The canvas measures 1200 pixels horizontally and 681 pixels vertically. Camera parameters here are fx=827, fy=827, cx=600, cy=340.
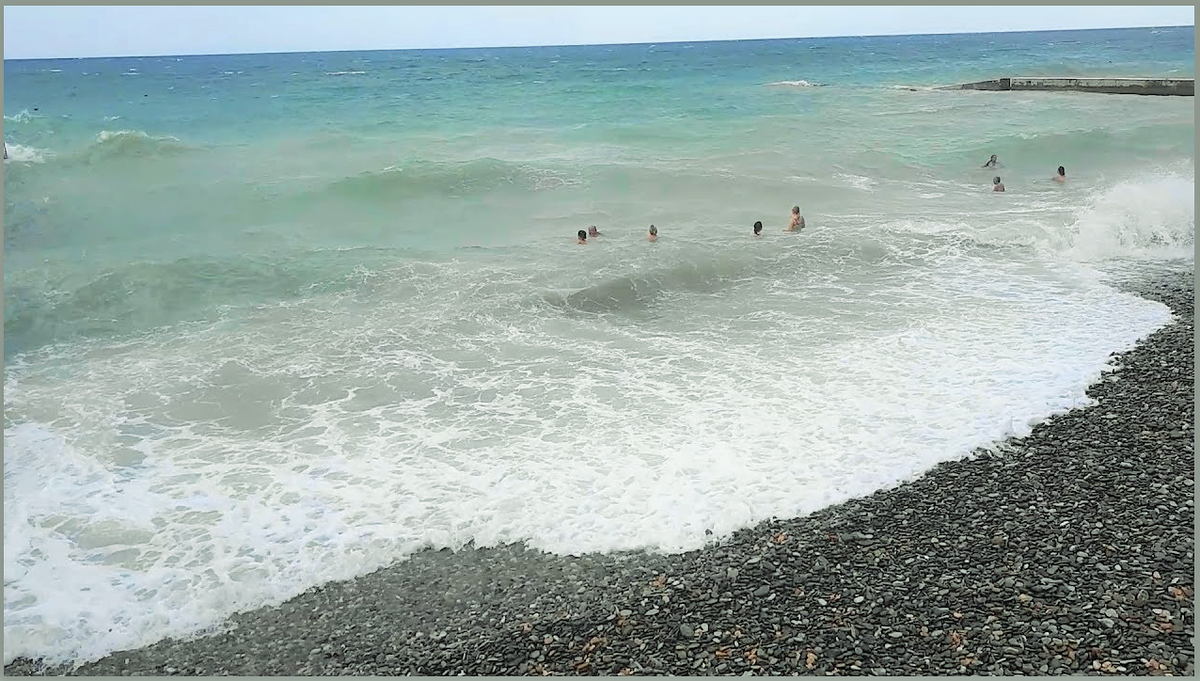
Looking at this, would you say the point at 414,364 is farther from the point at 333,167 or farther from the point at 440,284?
the point at 333,167

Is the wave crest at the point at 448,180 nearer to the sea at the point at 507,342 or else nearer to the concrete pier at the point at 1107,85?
the sea at the point at 507,342

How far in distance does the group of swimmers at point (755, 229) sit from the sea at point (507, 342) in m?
0.33

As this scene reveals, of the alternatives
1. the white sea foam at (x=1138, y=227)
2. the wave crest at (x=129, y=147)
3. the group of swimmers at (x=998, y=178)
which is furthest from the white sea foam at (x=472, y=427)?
the wave crest at (x=129, y=147)

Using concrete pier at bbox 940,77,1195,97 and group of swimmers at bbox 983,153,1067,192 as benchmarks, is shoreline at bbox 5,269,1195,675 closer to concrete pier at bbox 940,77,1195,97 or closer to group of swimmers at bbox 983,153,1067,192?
group of swimmers at bbox 983,153,1067,192

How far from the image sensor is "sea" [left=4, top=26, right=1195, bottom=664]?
22.7 ft

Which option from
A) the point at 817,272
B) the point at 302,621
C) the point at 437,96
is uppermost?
the point at 437,96

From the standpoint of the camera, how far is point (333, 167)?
25.8 m

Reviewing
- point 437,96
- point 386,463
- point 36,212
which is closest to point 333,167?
point 36,212

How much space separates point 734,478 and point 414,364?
4860 mm

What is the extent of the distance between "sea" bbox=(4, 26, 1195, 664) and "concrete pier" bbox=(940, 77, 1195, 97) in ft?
41.3

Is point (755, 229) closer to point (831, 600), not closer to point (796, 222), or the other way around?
point (796, 222)

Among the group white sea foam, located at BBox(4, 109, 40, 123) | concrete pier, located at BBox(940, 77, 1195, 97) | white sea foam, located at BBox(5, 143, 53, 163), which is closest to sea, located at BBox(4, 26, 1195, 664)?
white sea foam, located at BBox(5, 143, 53, 163)

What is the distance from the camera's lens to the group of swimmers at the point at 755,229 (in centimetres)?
1652

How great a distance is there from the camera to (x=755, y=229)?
1672cm
